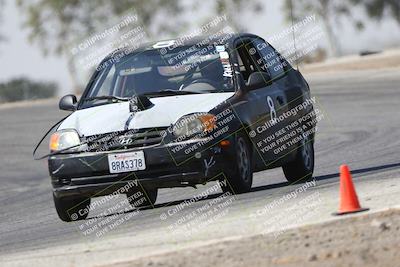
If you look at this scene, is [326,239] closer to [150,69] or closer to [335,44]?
[150,69]

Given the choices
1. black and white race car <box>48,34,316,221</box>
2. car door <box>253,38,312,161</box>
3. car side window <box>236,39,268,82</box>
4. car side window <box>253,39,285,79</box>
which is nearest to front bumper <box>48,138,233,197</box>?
black and white race car <box>48,34,316,221</box>

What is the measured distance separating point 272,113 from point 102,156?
7.04 feet

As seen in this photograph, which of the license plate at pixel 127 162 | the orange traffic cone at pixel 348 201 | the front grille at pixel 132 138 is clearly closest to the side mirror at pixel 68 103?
the front grille at pixel 132 138

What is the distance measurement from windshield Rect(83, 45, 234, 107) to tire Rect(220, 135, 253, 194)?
684mm

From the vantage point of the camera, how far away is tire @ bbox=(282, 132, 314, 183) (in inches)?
513

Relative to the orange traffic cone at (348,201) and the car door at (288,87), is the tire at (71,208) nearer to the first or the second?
the car door at (288,87)

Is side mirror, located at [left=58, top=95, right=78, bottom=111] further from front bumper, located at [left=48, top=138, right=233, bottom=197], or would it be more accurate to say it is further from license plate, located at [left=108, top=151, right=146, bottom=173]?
license plate, located at [left=108, top=151, right=146, bottom=173]

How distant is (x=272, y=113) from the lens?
1234cm

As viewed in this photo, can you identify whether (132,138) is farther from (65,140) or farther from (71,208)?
(71,208)

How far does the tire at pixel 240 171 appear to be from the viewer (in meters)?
11.2

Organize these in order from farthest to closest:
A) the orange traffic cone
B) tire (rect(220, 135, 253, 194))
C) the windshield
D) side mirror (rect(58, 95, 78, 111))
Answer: side mirror (rect(58, 95, 78, 111)) → the windshield → tire (rect(220, 135, 253, 194)) → the orange traffic cone

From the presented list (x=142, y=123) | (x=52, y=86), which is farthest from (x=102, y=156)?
(x=52, y=86)

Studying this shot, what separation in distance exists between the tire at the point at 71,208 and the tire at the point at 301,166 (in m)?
2.43

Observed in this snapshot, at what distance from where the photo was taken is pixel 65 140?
1129 cm
